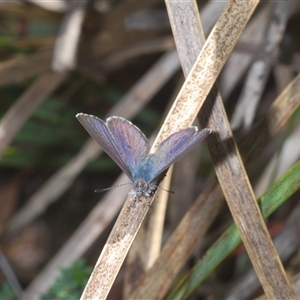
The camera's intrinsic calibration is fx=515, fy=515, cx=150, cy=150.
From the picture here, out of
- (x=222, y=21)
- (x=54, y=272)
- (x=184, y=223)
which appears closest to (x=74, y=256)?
(x=54, y=272)

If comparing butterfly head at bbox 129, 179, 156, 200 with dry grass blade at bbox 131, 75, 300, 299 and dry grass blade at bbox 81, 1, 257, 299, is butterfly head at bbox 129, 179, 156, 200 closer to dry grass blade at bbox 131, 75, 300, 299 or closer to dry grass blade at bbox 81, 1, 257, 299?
dry grass blade at bbox 81, 1, 257, 299

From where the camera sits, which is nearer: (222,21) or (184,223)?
(222,21)

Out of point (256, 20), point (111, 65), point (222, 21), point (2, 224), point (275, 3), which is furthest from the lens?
point (2, 224)

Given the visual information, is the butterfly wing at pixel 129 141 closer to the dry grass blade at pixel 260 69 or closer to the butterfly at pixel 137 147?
the butterfly at pixel 137 147

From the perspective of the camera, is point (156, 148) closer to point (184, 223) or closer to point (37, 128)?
point (184, 223)

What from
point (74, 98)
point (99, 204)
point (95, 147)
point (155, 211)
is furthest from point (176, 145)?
point (74, 98)

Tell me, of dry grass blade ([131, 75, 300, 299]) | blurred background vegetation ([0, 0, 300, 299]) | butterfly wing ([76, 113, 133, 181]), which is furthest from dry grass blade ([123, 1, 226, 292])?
butterfly wing ([76, 113, 133, 181])

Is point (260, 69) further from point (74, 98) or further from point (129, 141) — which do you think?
point (74, 98)
